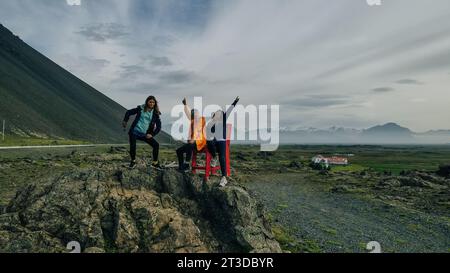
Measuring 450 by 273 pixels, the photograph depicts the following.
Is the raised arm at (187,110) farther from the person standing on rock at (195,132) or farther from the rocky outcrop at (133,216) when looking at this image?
the rocky outcrop at (133,216)

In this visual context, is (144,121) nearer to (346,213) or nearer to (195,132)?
(195,132)

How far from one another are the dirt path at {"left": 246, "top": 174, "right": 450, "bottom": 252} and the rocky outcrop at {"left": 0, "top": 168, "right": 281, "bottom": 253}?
24.9 ft

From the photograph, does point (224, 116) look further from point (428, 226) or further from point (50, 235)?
point (428, 226)

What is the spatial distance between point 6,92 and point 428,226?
6449 inches

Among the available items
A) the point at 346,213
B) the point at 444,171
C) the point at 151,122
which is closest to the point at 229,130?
the point at 151,122

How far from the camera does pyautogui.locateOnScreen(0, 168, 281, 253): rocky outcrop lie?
460 inches

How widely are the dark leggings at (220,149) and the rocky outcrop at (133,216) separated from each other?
0.91m

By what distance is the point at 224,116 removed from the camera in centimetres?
1284

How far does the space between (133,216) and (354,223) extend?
19177 mm

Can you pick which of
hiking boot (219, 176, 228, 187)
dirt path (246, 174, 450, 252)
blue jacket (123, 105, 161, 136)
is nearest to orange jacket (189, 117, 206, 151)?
hiking boot (219, 176, 228, 187)

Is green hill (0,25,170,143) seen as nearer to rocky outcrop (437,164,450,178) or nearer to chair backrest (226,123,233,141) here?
chair backrest (226,123,233,141)

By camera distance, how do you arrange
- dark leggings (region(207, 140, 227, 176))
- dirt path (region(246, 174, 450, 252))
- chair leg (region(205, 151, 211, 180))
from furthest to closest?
dirt path (region(246, 174, 450, 252))
chair leg (region(205, 151, 211, 180))
dark leggings (region(207, 140, 227, 176))
